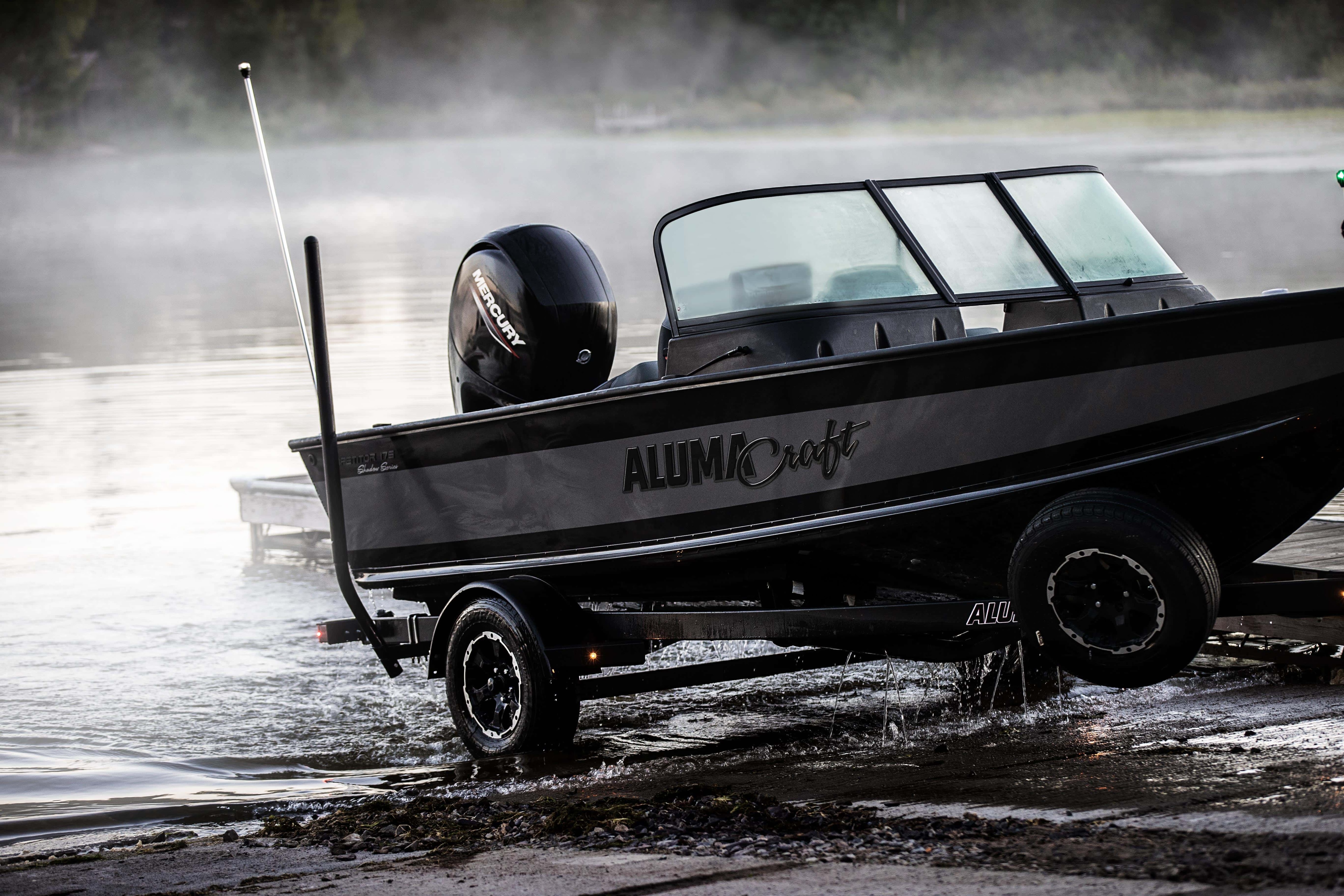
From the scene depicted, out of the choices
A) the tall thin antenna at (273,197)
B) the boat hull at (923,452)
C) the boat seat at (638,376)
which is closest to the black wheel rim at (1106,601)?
the boat hull at (923,452)

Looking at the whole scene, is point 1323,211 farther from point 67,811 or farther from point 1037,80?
point 67,811

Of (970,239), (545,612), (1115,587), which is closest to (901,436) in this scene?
(1115,587)

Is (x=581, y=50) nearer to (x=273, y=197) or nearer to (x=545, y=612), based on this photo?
(x=273, y=197)

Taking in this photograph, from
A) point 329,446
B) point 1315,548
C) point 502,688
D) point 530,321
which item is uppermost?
point 530,321

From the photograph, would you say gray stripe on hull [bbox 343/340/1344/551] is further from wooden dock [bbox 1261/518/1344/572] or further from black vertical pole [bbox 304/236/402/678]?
wooden dock [bbox 1261/518/1344/572]

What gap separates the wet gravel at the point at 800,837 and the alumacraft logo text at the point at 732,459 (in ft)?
3.44

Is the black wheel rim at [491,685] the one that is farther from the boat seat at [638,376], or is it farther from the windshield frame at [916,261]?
the windshield frame at [916,261]

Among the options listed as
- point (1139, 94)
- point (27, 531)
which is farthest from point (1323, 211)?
point (27, 531)

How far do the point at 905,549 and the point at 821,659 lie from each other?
1289 mm

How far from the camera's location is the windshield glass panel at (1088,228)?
20.0 ft

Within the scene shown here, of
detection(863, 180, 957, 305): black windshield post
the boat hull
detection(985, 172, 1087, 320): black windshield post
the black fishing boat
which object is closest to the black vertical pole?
the black fishing boat

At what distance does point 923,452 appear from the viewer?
205 inches

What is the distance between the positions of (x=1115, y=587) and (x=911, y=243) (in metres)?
1.61

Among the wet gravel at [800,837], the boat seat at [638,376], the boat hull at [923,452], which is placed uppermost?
the boat seat at [638,376]
